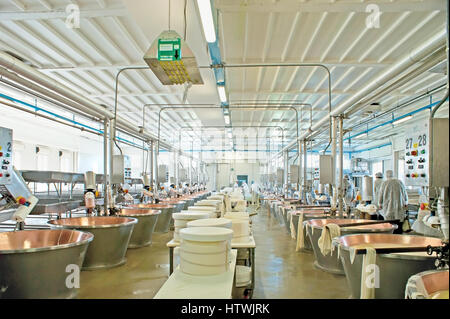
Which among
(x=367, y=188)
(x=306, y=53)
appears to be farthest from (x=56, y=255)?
(x=367, y=188)

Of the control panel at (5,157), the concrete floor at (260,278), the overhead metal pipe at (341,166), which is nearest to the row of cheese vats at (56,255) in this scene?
the concrete floor at (260,278)

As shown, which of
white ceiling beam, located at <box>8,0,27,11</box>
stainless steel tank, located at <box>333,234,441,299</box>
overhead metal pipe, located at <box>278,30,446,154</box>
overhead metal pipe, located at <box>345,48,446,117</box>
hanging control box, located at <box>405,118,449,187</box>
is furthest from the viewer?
white ceiling beam, located at <box>8,0,27,11</box>

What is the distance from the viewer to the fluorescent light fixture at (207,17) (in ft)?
7.39

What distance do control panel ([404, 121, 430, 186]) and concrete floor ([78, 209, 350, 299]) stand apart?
4.27 feet

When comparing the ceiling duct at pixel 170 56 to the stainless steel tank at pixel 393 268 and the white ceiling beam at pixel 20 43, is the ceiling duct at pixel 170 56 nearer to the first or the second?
the stainless steel tank at pixel 393 268

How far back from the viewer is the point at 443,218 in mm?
1391

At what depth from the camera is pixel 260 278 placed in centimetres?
330

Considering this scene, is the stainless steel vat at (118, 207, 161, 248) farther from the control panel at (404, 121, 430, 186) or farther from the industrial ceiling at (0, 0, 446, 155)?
the control panel at (404, 121, 430, 186)

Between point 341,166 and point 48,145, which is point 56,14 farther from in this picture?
point 48,145

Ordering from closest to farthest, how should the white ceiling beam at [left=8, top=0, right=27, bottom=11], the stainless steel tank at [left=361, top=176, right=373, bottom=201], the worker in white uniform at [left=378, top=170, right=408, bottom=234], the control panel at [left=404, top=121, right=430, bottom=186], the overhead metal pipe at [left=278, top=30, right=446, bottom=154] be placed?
1. the overhead metal pipe at [left=278, top=30, right=446, bottom=154]
2. the control panel at [left=404, top=121, right=430, bottom=186]
3. the white ceiling beam at [left=8, top=0, right=27, bottom=11]
4. the worker in white uniform at [left=378, top=170, right=408, bottom=234]
5. the stainless steel tank at [left=361, top=176, right=373, bottom=201]

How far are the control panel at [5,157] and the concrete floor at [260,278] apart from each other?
1302 mm

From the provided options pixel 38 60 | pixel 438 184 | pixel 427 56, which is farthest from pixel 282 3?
pixel 38 60

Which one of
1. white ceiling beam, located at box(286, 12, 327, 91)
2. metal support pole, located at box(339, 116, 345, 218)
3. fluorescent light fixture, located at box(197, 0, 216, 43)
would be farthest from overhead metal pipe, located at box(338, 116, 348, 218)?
fluorescent light fixture, located at box(197, 0, 216, 43)

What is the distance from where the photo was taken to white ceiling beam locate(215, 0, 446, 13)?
311cm
